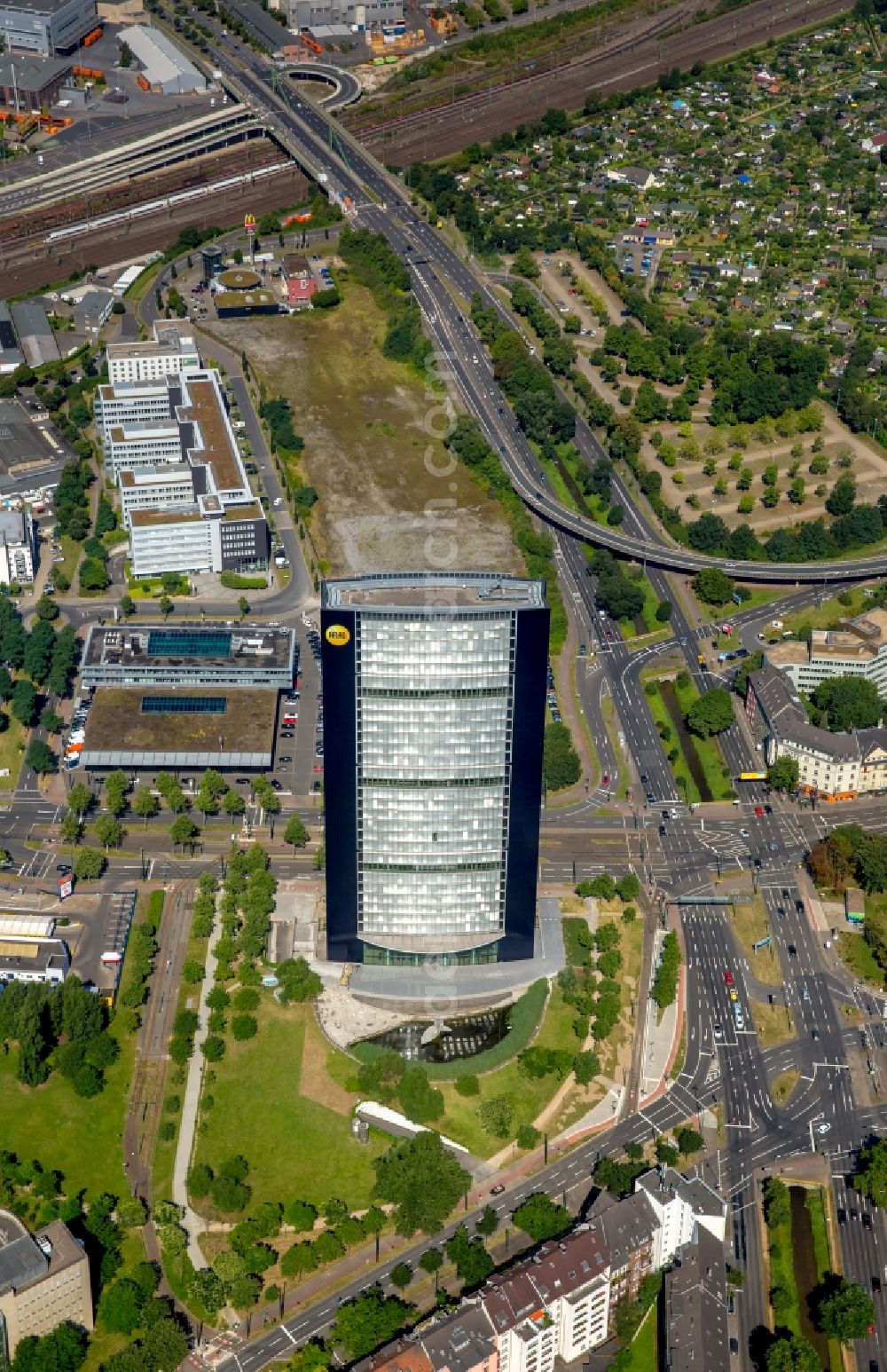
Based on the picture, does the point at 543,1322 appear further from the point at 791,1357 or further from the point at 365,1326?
the point at 791,1357

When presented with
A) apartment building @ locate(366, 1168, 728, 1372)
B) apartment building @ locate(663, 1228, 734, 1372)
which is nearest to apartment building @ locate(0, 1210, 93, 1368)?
apartment building @ locate(366, 1168, 728, 1372)

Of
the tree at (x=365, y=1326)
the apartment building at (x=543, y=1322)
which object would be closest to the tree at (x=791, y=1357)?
the apartment building at (x=543, y=1322)

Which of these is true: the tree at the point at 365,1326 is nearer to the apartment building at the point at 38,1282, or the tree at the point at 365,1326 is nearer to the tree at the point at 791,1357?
the apartment building at the point at 38,1282

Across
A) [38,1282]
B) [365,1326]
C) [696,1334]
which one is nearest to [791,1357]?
[696,1334]

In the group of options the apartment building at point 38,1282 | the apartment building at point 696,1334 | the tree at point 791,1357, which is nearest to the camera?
the apartment building at point 38,1282

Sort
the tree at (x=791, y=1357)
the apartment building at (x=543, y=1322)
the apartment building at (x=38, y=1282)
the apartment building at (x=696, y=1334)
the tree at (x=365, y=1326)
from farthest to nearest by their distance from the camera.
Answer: the tree at (x=365, y=1326) → the apartment building at (x=696, y=1334) → the tree at (x=791, y=1357) → the apartment building at (x=38, y=1282) → the apartment building at (x=543, y=1322)

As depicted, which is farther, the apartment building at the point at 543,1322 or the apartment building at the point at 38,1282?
the apartment building at the point at 38,1282
